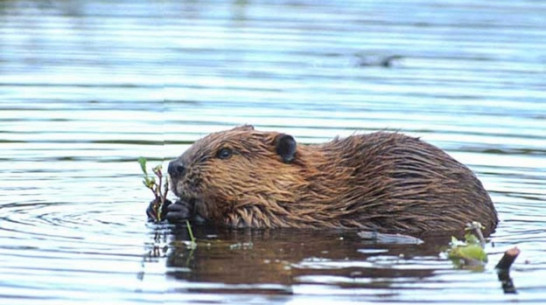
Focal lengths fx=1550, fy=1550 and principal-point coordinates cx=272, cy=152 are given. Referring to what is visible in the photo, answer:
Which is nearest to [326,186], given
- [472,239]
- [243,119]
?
[472,239]

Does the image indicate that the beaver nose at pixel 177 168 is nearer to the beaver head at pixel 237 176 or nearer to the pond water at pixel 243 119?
the beaver head at pixel 237 176

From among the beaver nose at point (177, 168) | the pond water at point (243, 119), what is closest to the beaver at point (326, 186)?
the beaver nose at point (177, 168)

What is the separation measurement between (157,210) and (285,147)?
0.71 m

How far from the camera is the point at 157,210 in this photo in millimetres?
7617

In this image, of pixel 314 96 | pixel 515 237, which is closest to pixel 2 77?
pixel 314 96

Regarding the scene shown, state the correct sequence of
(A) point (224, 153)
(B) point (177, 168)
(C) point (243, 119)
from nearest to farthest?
1. (B) point (177, 168)
2. (A) point (224, 153)
3. (C) point (243, 119)

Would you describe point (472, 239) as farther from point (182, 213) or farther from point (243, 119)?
point (243, 119)

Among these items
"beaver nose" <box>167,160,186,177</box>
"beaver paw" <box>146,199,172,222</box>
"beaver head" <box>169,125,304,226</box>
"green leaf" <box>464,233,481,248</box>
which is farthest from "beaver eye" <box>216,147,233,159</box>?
"green leaf" <box>464,233,481,248</box>

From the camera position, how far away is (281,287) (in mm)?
6184

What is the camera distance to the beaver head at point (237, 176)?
766 centimetres

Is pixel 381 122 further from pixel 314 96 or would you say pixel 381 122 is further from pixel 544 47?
pixel 544 47

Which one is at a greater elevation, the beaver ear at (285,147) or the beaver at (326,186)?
the beaver ear at (285,147)

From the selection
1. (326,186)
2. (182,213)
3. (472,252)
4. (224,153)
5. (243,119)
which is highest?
(243,119)

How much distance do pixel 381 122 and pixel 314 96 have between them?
1.20 m
